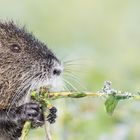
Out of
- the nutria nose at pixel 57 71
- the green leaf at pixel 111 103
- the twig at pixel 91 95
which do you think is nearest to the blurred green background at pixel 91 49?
the nutria nose at pixel 57 71

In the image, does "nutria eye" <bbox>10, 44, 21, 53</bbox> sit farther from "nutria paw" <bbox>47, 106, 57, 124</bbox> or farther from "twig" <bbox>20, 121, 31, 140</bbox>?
"twig" <bbox>20, 121, 31, 140</bbox>

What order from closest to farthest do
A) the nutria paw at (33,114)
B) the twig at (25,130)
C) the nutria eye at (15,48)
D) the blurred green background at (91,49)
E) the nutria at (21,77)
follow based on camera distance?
the twig at (25,130), the nutria paw at (33,114), the nutria at (21,77), the nutria eye at (15,48), the blurred green background at (91,49)

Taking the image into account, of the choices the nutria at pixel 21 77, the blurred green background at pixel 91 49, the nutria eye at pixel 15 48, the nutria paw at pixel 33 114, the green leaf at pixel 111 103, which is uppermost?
the blurred green background at pixel 91 49

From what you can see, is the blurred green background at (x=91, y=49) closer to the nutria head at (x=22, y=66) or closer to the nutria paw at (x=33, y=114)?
the nutria head at (x=22, y=66)

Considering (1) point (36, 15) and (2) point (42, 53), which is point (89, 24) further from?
(2) point (42, 53)

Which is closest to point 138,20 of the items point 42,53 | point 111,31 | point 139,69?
point 111,31

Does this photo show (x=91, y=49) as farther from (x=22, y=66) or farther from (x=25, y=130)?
(x=25, y=130)

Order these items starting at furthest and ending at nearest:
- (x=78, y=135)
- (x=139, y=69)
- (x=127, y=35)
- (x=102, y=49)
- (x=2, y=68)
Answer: (x=127, y=35)
(x=102, y=49)
(x=139, y=69)
(x=78, y=135)
(x=2, y=68)
